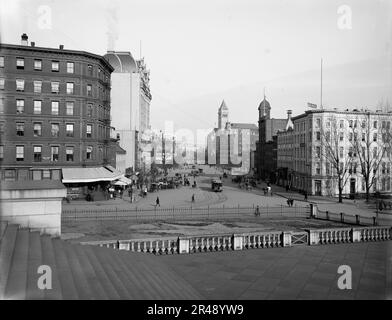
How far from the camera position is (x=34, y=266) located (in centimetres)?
989


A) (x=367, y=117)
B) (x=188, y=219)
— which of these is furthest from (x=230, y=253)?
(x=367, y=117)

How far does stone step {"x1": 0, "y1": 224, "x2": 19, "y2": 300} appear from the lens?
8.27 m

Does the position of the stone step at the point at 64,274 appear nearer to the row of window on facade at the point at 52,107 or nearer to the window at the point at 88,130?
the row of window on facade at the point at 52,107

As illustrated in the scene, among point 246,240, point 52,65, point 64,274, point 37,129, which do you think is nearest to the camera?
point 64,274

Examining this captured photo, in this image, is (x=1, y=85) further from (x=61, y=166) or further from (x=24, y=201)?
(x=24, y=201)

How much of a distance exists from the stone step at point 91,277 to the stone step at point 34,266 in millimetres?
1228

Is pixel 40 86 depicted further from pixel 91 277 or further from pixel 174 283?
pixel 91 277

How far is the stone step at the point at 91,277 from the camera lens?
9.15m

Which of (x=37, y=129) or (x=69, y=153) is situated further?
(x=69, y=153)

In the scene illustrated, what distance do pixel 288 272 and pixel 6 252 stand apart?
8990mm

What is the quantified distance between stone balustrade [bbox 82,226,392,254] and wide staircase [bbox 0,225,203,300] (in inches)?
45.1

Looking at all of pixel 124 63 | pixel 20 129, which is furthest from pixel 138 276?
pixel 124 63

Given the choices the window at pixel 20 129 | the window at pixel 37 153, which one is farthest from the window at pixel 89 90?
the window at pixel 37 153

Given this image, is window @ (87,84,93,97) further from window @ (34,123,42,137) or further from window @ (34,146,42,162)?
window @ (34,146,42,162)
